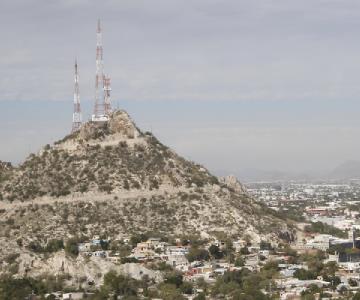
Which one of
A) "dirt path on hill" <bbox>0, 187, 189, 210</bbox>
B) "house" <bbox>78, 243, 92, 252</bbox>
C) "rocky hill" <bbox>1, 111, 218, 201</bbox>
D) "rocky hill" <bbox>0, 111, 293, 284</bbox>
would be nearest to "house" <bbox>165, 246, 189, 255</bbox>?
"rocky hill" <bbox>0, 111, 293, 284</bbox>

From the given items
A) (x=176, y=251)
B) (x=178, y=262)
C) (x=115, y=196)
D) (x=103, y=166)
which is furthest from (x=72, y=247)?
(x=103, y=166)

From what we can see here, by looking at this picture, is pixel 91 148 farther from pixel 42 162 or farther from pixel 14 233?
pixel 14 233

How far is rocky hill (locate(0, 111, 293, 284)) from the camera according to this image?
10444 centimetres

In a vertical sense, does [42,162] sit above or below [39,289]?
above

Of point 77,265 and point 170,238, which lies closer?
point 77,265

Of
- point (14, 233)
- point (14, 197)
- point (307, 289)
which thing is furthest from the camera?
point (14, 197)

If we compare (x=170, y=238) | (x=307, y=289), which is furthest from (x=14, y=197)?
(x=307, y=289)

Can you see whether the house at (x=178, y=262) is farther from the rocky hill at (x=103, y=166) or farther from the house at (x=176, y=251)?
the rocky hill at (x=103, y=166)

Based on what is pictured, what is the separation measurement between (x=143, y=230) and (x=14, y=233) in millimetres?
14068

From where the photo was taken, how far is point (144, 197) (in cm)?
10994

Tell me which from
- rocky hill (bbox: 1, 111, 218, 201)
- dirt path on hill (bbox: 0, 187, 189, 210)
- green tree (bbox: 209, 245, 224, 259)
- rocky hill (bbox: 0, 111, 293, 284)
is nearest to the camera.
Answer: green tree (bbox: 209, 245, 224, 259)

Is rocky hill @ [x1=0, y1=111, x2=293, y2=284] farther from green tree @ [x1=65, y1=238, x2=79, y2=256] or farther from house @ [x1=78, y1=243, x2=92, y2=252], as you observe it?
house @ [x1=78, y1=243, x2=92, y2=252]

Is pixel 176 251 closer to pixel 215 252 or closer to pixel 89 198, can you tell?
pixel 215 252

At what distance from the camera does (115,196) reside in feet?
357
